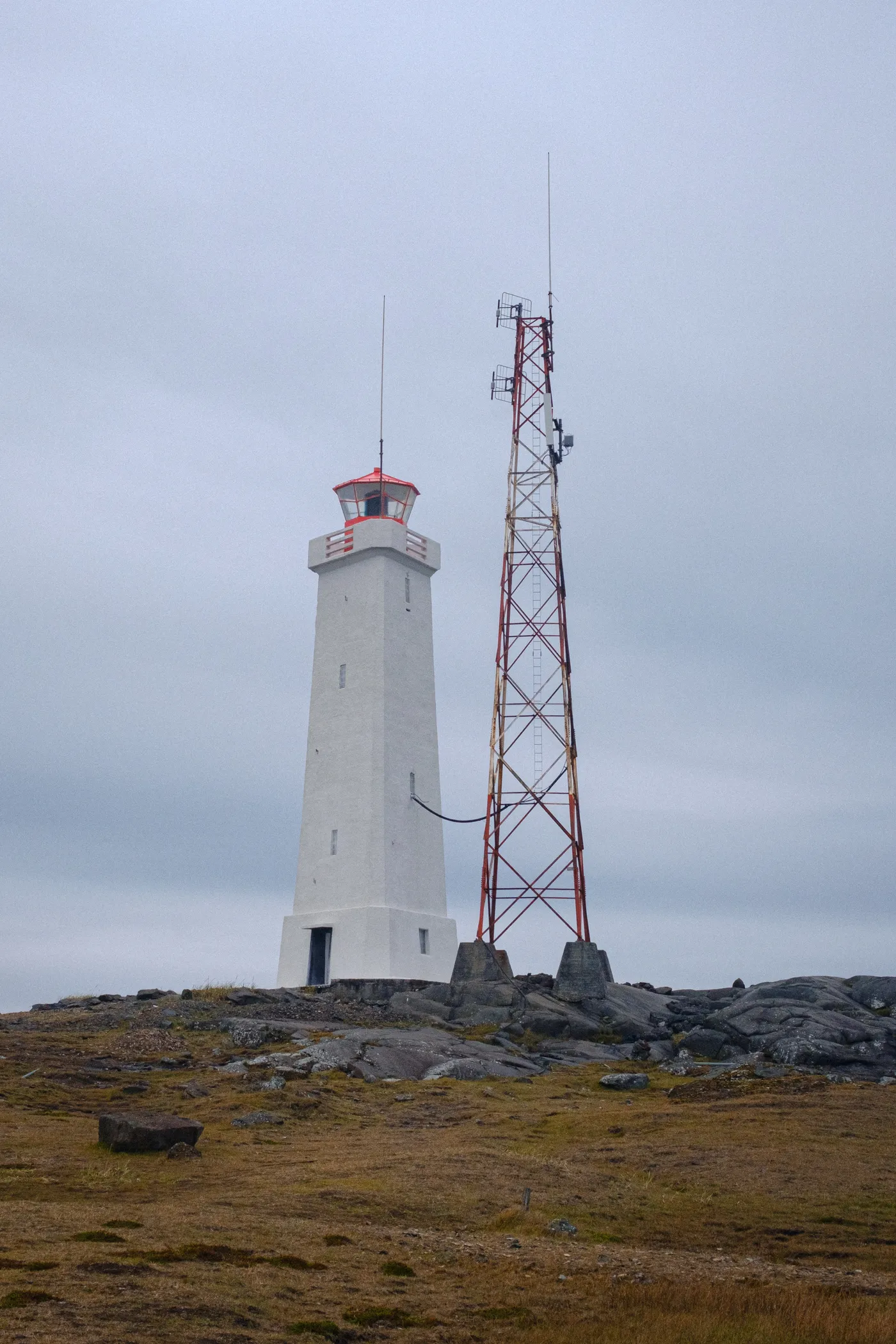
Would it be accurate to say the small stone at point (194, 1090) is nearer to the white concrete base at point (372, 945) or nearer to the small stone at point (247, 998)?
the small stone at point (247, 998)

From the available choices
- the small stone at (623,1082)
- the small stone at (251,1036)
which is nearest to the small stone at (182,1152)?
the small stone at (251,1036)

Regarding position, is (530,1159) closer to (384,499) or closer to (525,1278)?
(525,1278)

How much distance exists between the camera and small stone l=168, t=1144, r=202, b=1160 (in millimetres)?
21328

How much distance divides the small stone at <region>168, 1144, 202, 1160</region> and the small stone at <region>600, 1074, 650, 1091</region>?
1316 cm

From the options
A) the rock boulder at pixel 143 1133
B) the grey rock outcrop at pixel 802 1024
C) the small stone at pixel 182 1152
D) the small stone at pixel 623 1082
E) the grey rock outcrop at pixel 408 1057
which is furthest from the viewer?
the grey rock outcrop at pixel 802 1024

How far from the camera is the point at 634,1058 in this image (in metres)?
37.7

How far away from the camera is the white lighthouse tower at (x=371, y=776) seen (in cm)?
4422

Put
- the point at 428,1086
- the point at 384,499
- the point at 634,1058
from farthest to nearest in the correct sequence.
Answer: the point at 384,499, the point at 634,1058, the point at 428,1086

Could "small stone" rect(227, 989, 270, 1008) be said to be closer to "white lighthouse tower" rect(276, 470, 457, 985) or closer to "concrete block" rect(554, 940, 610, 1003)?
"white lighthouse tower" rect(276, 470, 457, 985)

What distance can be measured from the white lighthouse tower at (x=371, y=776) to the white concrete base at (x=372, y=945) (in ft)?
0.14

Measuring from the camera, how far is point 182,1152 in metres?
21.4

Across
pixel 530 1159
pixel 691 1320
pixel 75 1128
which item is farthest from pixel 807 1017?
pixel 691 1320

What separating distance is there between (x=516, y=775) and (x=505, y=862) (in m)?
3.11

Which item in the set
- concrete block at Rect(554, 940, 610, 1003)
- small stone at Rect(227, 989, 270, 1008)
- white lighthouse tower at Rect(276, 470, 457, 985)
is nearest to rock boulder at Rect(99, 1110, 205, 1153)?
small stone at Rect(227, 989, 270, 1008)
